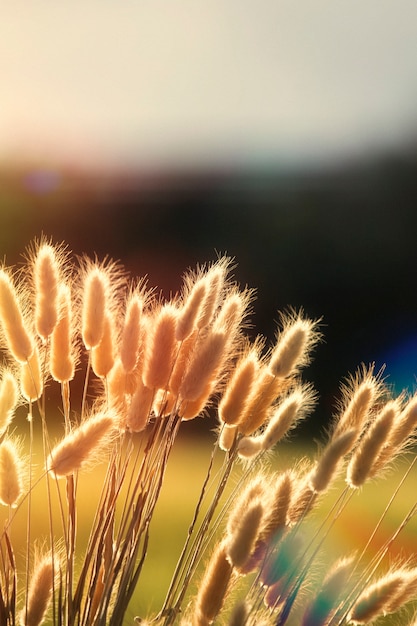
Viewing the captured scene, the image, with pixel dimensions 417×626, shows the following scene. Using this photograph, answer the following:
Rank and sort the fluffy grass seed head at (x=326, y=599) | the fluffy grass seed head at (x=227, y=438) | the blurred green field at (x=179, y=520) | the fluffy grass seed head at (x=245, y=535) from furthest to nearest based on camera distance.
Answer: the blurred green field at (x=179, y=520) < the fluffy grass seed head at (x=227, y=438) < the fluffy grass seed head at (x=326, y=599) < the fluffy grass seed head at (x=245, y=535)

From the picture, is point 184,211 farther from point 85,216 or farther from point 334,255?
point 334,255

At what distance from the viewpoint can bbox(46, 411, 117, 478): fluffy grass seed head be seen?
1.98 ft

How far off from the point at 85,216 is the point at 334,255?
1.55 m

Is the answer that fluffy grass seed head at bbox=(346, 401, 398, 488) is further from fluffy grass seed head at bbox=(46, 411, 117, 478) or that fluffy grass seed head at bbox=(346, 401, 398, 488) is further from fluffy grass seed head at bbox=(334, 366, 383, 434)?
fluffy grass seed head at bbox=(46, 411, 117, 478)

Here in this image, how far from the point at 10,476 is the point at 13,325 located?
0.15 m

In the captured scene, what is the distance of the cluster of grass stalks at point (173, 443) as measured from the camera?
0.62 meters

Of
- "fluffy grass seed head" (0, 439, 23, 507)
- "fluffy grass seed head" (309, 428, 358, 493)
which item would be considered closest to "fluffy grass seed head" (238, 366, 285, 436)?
"fluffy grass seed head" (309, 428, 358, 493)

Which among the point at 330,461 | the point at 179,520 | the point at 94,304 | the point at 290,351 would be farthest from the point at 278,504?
the point at 179,520

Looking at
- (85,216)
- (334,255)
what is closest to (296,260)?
(334,255)

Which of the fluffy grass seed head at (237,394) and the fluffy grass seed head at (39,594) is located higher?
the fluffy grass seed head at (237,394)

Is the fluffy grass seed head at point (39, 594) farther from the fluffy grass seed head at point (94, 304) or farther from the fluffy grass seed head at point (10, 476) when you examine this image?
the fluffy grass seed head at point (94, 304)

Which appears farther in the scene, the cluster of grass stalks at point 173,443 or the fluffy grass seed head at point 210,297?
the fluffy grass seed head at point 210,297

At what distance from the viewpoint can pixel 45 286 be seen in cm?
74

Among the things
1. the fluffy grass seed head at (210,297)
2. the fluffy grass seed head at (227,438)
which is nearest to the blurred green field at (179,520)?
the fluffy grass seed head at (227,438)
